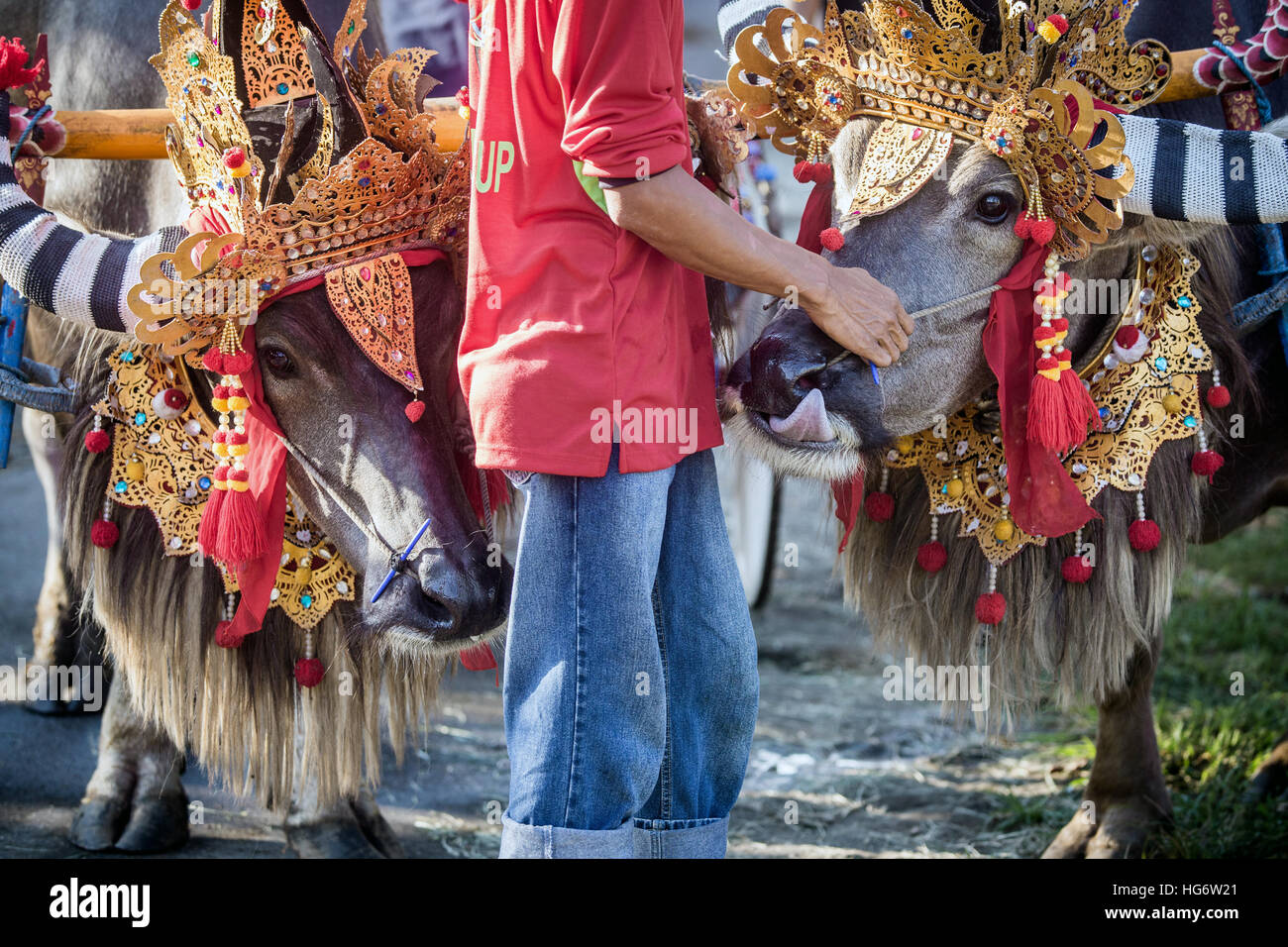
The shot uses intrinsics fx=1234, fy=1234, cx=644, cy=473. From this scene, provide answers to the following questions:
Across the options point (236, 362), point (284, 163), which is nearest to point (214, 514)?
point (236, 362)

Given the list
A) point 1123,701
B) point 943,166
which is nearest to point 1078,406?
point 943,166

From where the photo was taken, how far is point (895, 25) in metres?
2.59

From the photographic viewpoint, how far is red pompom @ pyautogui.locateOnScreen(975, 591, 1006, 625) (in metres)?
2.91

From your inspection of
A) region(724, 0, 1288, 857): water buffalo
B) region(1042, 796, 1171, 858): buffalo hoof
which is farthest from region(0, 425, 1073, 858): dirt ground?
region(724, 0, 1288, 857): water buffalo

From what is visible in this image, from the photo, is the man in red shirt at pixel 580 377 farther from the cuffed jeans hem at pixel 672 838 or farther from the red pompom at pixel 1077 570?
the red pompom at pixel 1077 570

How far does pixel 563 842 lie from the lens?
2070 mm

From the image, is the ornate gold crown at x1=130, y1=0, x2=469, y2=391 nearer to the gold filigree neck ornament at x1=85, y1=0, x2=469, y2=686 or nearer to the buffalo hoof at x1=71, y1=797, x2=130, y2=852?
the gold filigree neck ornament at x1=85, y1=0, x2=469, y2=686

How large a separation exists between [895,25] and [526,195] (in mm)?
1011

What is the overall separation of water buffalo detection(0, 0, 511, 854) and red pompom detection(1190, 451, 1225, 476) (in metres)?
1.64

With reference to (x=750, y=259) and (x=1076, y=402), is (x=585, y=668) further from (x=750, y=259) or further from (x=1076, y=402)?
(x=1076, y=402)

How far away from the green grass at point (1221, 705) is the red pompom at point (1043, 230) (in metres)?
1.65

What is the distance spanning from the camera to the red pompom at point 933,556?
2.98 meters

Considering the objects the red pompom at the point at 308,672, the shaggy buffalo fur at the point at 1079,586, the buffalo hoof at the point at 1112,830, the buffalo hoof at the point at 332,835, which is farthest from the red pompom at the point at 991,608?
the buffalo hoof at the point at 332,835
